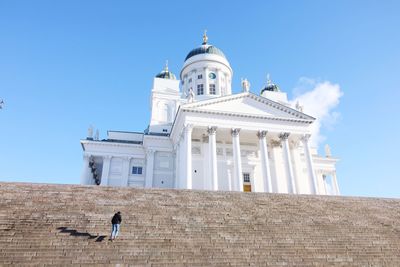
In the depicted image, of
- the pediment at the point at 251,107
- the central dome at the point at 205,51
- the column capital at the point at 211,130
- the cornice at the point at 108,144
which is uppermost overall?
the central dome at the point at 205,51

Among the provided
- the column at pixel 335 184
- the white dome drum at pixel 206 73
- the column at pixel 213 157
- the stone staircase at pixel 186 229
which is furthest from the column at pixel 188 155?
the column at pixel 335 184

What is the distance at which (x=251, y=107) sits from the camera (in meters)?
30.2

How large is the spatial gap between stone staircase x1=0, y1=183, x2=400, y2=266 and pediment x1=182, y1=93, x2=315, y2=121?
1206 cm

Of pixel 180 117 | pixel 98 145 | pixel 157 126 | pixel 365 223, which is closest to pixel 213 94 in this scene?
pixel 157 126

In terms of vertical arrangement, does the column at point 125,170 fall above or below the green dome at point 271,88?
below

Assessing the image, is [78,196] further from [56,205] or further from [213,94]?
[213,94]

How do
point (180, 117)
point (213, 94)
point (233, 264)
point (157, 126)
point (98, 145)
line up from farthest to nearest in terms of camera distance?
point (213, 94), point (157, 126), point (98, 145), point (180, 117), point (233, 264)

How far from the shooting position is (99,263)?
10.0 m

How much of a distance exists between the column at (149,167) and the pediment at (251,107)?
984 centimetres

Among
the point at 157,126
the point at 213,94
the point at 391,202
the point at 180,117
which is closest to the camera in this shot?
the point at 391,202

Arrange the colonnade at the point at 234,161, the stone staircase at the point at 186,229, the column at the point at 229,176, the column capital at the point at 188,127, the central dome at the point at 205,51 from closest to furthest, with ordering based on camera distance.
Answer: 1. the stone staircase at the point at 186,229
2. the colonnade at the point at 234,161
3. the column capital at the point at 188,127
4. the column at the point at 229,176
5. the central dome at the point at 205,51

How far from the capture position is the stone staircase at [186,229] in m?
10.8

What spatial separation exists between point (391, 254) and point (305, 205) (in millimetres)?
5690

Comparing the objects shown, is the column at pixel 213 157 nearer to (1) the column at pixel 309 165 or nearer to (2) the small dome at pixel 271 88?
(1) the column at pixel 309 165
